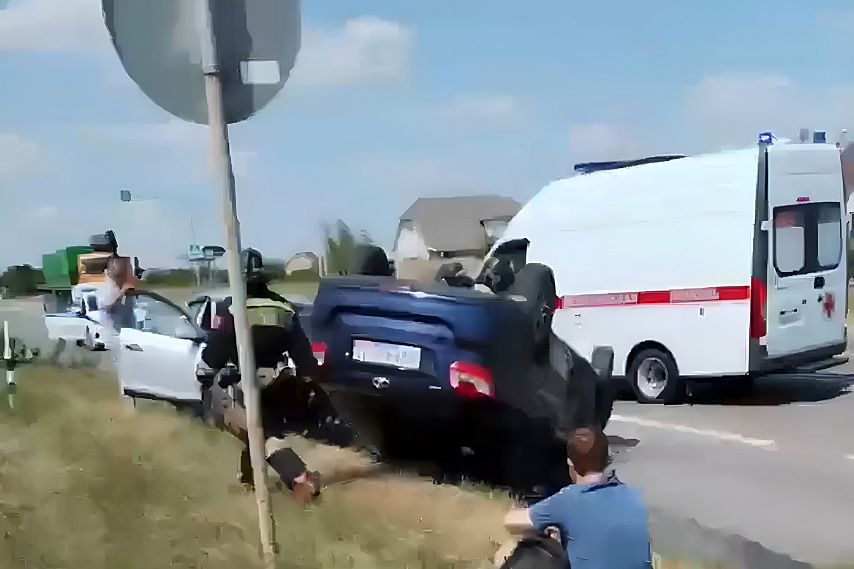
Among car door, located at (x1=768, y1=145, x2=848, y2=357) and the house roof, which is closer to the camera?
the house roof

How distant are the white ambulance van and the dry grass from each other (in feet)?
3.37

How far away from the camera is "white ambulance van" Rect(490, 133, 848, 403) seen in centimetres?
495

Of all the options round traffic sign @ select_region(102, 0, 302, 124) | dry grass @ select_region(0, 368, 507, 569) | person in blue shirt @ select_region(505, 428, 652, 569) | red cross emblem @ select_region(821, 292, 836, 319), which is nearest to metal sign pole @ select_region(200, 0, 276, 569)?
round traffic sign @ select_region(102, 0, 302, 124)

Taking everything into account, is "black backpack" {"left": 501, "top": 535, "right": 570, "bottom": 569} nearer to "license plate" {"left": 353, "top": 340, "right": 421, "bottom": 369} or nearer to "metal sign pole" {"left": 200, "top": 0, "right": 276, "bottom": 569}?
"metal sign pole" {"left": 200, "top": 0, "right": 276, "bottom": 569}

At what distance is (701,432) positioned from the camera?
218 inches

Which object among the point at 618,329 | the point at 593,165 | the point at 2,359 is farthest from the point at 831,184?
the point at 2,359

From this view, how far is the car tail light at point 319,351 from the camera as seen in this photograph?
470 centimetres

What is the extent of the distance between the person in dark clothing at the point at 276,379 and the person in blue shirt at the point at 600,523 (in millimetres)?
1367

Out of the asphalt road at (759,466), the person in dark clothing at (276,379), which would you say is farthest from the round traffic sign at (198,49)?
the asphalt road at (759,466)

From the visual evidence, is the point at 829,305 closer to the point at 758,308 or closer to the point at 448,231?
the point at 758,308

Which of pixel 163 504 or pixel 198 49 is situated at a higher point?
pixel 198 49

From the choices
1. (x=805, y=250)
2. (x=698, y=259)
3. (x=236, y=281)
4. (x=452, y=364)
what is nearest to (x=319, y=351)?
(x=452, y=364)

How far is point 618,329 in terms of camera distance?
5727 mm

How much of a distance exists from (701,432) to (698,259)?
3.31ft
